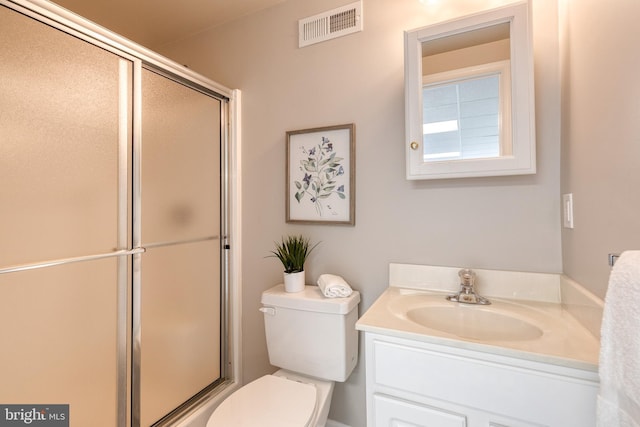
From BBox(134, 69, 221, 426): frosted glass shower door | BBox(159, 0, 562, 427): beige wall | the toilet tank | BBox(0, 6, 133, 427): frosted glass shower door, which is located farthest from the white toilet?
BBox(0, 6, 133, 427): frosted glass shower door

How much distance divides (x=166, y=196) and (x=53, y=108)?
52cm

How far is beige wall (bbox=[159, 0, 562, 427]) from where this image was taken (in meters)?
1.15

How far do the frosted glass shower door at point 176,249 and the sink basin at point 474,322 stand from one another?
1.12 meters

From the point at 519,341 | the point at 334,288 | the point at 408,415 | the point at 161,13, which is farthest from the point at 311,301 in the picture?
the point at 161,13

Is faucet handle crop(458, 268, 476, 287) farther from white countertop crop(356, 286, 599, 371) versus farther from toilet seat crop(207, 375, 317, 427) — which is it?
toilet seat crop(207, 375, 317, 427)

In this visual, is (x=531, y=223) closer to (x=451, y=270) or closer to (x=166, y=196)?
(x=451, y=270)

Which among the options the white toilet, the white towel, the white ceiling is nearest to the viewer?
the white towel

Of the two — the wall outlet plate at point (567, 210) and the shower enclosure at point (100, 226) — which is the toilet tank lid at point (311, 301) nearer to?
the shower enclosure at point (100, 226)

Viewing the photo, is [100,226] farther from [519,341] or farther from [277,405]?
[519,341]

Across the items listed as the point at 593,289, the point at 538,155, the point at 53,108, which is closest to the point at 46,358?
the point at 53,108

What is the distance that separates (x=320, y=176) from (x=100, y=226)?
99 centimetres

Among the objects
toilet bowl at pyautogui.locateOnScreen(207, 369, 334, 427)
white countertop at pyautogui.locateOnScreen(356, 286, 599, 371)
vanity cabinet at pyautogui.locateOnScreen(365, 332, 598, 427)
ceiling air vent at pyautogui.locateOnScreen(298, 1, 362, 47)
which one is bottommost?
toilet bowl at pyautogui.locateOnScreen(207, 369, 334, 427)

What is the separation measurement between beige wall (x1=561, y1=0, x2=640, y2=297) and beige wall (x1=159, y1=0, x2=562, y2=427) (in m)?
0.09

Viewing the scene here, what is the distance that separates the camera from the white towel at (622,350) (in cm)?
52
